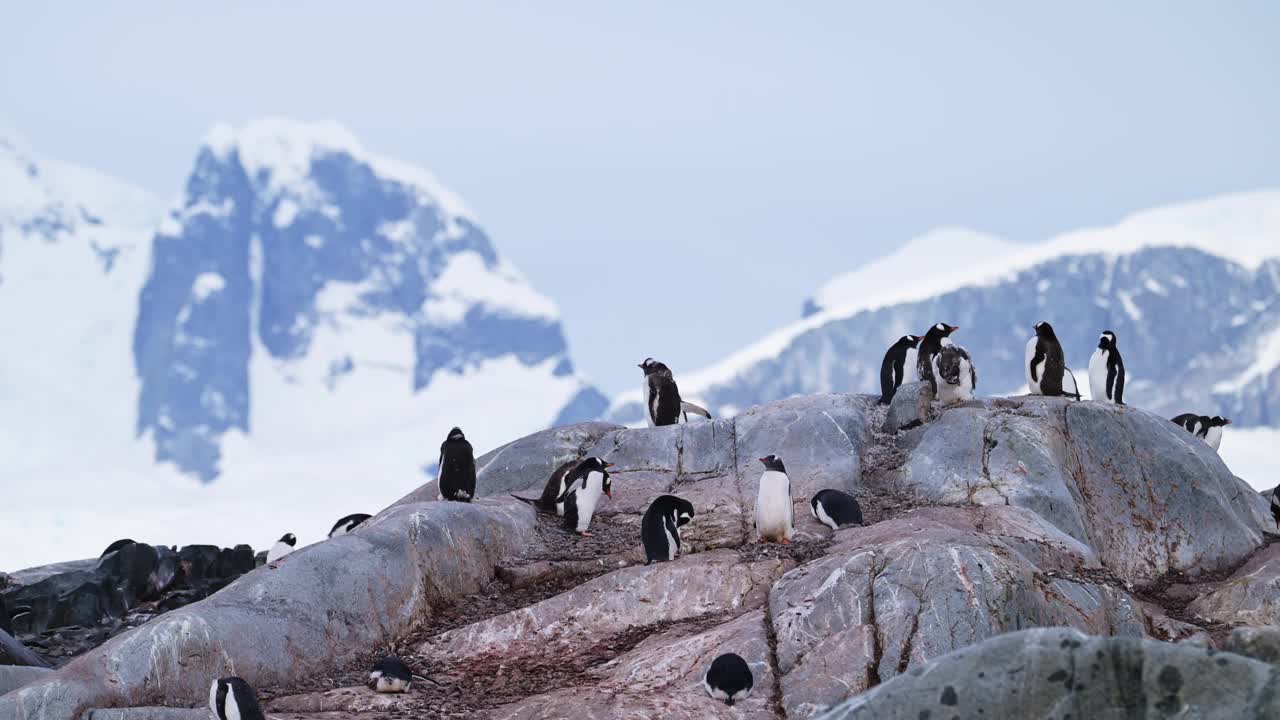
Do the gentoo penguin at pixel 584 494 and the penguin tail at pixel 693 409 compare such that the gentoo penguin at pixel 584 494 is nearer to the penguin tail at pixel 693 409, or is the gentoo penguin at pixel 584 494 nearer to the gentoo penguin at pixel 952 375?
the gentoo penguin at pixel 952 375

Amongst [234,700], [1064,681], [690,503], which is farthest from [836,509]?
[1064,681]

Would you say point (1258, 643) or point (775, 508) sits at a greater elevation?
point (775, 508)

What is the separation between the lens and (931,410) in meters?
17.2

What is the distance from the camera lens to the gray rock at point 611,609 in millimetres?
12445

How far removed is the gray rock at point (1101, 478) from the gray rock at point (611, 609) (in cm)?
379

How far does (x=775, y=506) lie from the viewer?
13.5 metres

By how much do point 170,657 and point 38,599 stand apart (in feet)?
23.9

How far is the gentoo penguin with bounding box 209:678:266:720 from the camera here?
983cm

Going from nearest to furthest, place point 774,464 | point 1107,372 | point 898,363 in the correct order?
point 774,464 < point 898,363 < point 1107,372

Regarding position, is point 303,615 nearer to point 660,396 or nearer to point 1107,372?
point 660,396

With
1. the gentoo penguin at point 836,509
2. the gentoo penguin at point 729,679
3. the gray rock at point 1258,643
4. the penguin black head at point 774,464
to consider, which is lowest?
the gentoo penguin at point 729,679

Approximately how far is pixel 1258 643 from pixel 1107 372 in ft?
48.3

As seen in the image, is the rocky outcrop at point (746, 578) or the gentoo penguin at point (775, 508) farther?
the gentoo penguin at point (775, 508)

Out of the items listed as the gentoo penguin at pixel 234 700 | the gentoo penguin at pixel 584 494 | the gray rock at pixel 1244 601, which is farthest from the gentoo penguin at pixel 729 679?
the gray rock at pixel 1244 601
